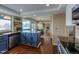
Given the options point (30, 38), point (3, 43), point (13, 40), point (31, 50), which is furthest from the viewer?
point (30, 38)

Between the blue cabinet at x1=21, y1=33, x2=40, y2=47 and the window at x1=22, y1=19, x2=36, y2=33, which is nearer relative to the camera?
the window at x1=22, y1=19, x2=36, y2=33

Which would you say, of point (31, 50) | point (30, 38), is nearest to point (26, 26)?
point (30, 38)

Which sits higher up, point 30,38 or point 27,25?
point 27,25

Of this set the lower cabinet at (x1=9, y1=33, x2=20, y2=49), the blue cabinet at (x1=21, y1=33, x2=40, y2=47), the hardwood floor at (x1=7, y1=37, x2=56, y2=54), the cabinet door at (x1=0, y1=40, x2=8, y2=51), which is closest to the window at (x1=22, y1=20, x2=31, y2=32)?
the blue cabinet at (x1=21, y1=33, x2=40, y2=47)

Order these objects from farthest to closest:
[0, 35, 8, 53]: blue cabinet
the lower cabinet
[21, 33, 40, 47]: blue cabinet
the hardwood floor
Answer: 1. [21, 33, 40, 47]: blue cabinet
2. the lower cabinet
3. [0, 35, 8, 53]: blue cabinet
4. the hardwood floor

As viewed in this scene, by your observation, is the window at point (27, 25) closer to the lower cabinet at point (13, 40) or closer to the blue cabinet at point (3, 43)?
the lower cabinet at point (13, 40)

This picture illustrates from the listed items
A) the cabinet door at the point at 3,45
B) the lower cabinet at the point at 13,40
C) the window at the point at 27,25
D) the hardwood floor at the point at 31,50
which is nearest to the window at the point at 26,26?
the window at the point at 27,25

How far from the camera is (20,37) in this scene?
4.96 metres

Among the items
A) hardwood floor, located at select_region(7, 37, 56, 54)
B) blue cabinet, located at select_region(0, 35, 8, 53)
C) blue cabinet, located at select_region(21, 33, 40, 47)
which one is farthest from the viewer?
blue cabinet, located at select_region(21, 33, 40, 47)

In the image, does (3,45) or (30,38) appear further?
(30,38)

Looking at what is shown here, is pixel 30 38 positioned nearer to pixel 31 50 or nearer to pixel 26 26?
pixel 26 26

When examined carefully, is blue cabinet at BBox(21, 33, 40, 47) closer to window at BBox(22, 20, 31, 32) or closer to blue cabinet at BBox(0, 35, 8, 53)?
window at BBox(22, 20, 31, 32)

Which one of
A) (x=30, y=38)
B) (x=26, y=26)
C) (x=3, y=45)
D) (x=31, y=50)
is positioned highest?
(x=26, y=26)
